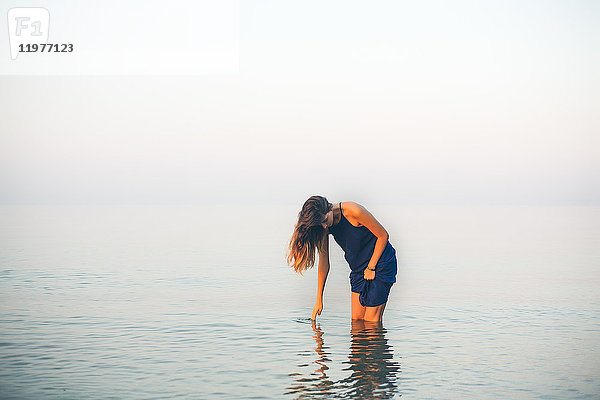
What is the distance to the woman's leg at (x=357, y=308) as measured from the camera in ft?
29.4

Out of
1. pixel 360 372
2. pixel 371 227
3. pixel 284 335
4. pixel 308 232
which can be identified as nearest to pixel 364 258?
pixel 371 227

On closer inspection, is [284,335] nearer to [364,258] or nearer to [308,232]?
[364,258]

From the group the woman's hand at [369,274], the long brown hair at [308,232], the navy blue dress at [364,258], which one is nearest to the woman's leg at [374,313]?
the navy blue dress at [364,258]

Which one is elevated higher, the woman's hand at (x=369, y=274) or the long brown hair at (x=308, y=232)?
the long brown hair at (x=308, y=232)

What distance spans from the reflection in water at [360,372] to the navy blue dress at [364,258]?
0.59 metres

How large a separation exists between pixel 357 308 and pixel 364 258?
0.96 meters

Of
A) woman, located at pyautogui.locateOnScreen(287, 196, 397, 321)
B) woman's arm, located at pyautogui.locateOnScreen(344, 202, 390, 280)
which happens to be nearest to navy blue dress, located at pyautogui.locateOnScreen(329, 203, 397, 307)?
woman, located at pyautogui.locateOnScreen(287, 196, 397, 321)

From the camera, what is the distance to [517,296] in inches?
541

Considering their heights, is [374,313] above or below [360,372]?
above

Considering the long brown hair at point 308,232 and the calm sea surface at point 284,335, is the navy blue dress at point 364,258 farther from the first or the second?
the calm sea surface at point 284,335

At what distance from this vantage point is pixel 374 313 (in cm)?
901

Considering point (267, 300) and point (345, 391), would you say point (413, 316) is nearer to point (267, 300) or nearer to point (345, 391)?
point (267, 300)

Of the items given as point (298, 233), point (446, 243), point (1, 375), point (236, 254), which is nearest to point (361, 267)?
point (298, 233)

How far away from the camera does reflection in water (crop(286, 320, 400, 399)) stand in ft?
21.8
